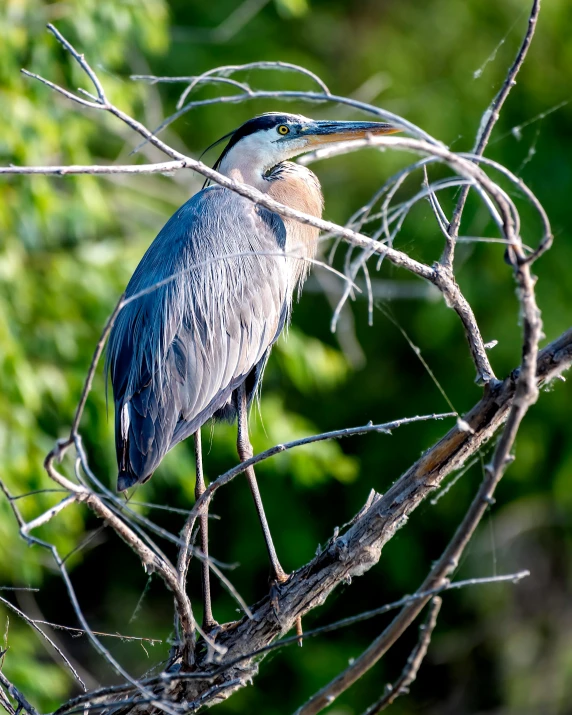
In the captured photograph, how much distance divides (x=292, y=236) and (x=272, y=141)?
0.31 meters

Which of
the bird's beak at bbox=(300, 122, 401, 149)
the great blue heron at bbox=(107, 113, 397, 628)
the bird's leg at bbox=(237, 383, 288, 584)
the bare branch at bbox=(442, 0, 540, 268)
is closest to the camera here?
the bare branch at bbox=(442, 0, 540, 268)

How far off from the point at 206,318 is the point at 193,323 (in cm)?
4

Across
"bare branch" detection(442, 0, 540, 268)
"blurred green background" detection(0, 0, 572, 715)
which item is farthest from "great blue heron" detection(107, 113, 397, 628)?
"blurred green background" detection(0, 0, 572, 715)

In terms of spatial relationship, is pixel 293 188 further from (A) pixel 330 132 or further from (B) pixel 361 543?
(B) pixel 361 543

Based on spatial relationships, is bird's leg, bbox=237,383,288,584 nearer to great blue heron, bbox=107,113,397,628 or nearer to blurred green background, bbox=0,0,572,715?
great blue heron, bbox=107,113,397,628

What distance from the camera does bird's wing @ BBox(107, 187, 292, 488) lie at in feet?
8.44

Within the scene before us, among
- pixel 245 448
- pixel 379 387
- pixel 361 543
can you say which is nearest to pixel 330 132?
pixel 245 448

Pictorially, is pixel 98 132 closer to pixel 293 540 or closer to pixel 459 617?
pixel 293 540

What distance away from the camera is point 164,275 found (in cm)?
262

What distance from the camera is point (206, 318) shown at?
2.75 m

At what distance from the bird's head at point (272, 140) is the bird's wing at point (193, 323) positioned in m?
0.21

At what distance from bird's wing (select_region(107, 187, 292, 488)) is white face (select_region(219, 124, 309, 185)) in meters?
0.20

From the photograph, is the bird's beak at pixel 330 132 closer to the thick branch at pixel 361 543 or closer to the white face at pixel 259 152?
the white face at pixel 259 152

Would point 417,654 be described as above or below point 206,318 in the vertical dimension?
below
